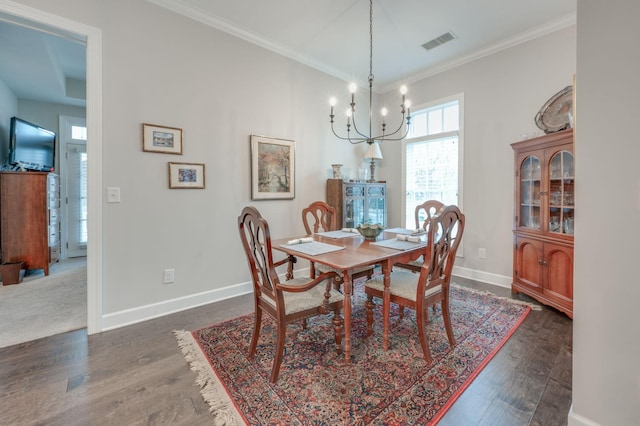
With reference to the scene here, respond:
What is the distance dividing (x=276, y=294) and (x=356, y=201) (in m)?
2.54

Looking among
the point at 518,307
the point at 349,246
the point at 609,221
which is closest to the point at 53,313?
the point at 349,246

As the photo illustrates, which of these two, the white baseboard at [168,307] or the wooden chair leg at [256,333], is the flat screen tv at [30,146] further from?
the wooden chair leg at [256,333]

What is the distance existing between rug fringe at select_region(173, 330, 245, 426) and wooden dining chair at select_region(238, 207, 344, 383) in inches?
10.8

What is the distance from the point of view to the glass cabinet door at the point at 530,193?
2871 millimetres

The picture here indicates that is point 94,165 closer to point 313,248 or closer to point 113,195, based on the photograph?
point 113,195

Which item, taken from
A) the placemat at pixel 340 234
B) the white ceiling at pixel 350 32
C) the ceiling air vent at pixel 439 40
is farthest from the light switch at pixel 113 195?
the ceiling air vent at pixel 439 40

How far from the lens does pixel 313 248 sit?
215 centimetres

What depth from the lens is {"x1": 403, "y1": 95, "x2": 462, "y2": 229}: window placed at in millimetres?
3855

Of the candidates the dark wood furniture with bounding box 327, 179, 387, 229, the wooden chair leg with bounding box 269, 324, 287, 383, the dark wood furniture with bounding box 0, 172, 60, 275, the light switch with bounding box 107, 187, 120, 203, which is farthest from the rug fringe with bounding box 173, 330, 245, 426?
the dark wood furniture with bounding box 0, 172, 60, 275

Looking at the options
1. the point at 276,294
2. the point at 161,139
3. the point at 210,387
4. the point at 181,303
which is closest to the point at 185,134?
the point at 161,139

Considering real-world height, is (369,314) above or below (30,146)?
below

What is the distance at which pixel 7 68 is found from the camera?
145 inches

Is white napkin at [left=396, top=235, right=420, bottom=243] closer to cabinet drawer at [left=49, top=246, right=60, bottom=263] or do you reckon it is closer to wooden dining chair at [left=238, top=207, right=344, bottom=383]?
wooden dining chair at [left=238, top=207, right=344, bottom=383]

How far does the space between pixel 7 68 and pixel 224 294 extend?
4.21m
